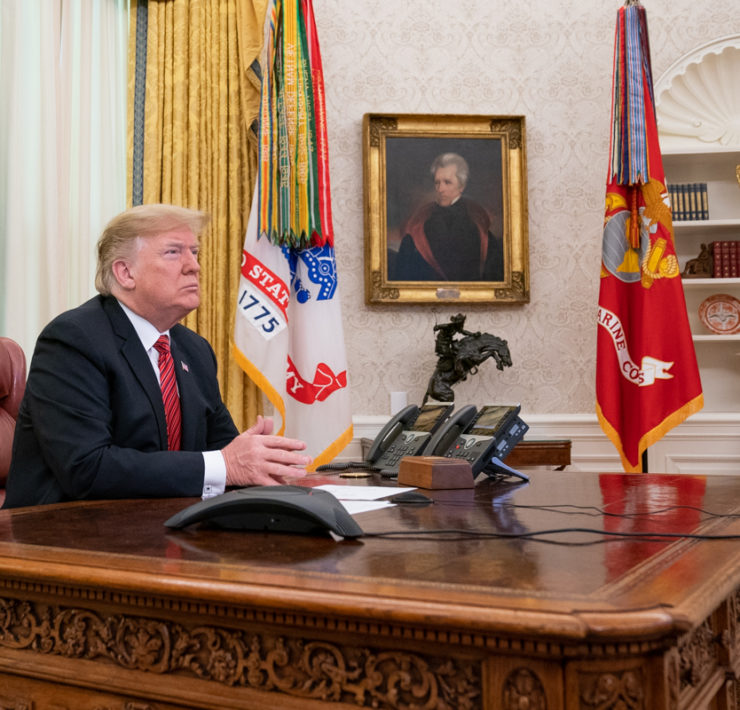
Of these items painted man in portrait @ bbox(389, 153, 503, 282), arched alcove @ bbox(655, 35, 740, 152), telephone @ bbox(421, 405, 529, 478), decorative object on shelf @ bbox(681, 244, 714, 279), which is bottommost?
telephone @ bbox(421, 405, 529, 478)

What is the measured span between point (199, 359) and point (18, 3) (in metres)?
2.19

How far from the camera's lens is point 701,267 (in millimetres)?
4328

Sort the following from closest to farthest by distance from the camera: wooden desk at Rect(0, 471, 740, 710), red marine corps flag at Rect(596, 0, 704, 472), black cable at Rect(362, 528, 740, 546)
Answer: wooden desk at Rect(0, 471, 740, 710), black cable at Rect(362, 528, 740, 546), red marine corps flag at Rect(596, 0, 704, 472)

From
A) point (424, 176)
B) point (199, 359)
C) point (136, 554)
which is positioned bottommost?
point (136, 554)

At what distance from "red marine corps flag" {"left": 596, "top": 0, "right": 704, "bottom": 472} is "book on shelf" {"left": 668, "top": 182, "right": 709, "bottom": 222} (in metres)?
0.36

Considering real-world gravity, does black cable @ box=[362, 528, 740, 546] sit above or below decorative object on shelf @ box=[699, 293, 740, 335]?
below

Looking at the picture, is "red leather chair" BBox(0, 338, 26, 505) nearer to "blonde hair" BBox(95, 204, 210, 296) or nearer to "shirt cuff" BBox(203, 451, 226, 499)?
"blonde hair" BBox(95, 204, 210, 296)

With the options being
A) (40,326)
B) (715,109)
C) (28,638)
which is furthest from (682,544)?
(715,109)

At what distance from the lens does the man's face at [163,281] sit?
7.61 feet

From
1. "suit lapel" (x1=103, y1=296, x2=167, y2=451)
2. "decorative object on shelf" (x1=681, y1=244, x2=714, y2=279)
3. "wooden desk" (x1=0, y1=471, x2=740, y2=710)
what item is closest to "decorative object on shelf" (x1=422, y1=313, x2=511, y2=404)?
"decorative object on shelf" (x1=681, y1=244, x2=714, y2=279)

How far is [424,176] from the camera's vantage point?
4531 millimetres

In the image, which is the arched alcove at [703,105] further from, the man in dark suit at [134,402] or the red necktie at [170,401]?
the red necktie at [170,401]

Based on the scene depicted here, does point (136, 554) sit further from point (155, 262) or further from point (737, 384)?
point (737, 384)

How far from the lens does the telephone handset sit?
2.18m
